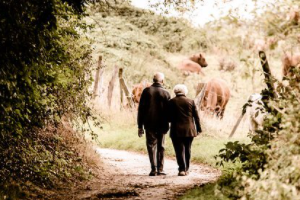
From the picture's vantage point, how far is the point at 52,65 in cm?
630

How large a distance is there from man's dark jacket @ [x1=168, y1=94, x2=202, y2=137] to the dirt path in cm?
95

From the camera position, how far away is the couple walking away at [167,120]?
31.8 feet

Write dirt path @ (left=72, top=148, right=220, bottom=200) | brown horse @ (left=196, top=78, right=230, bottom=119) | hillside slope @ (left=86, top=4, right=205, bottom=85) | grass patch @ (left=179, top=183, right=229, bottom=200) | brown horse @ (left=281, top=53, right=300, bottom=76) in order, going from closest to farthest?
brown horse @ (left=281, top=53, right=300, bottom=76)
grass patch @ (left=179, top=183, right=229, bottom=200)
dirt path @ (left=72, top=148, right=220, bottom=200)
brown horse @ (left=196, top=78, right=230, bottom=119)
hillside slope @ (left=86, top=4, right=205, bottom=85)

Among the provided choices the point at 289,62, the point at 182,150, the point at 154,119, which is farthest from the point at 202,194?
the point at 154,119

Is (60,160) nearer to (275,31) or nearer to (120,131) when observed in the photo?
(275,31)

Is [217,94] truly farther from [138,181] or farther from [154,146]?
[138,181]

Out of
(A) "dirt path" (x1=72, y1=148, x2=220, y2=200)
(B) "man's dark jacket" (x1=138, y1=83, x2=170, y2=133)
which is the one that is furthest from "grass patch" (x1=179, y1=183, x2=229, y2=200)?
(B) "man's dark jacket" (x1=138, y1=83, x2=170, y2=133)

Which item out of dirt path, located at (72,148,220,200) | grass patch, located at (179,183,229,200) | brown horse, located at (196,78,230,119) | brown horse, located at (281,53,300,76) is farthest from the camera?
brown horse, located at (196,78,230,119)

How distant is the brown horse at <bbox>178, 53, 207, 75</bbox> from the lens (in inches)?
1346

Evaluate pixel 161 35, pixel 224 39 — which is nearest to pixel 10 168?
pixel 224 39

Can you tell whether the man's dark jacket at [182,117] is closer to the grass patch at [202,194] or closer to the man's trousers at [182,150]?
the man's trousers at [182,150]

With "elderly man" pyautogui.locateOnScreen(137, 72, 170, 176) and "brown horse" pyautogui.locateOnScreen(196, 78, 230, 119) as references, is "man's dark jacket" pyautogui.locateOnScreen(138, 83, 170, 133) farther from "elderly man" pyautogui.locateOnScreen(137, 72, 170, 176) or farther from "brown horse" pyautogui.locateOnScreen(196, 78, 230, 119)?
"brown horse" pyautogui.locateOnScreen(196, 78, 230, 119)

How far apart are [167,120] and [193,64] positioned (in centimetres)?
2510

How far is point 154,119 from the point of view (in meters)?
9.80
